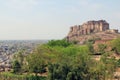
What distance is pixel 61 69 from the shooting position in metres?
41.9

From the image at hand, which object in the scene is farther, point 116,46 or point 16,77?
point 116,46

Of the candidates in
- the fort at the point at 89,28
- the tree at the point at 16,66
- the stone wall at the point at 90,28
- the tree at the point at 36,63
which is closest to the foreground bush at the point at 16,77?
the tree at the point at 36,63

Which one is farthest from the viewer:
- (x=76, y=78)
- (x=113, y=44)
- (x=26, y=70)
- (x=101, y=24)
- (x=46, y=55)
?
(x=101, y=24)

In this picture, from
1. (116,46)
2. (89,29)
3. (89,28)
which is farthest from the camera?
(89,29)

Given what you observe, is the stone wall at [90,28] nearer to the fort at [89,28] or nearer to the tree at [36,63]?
the fort at [89,28]

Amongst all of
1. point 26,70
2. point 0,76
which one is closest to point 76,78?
point 26,70

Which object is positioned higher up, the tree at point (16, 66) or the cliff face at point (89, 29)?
the cliff face at point (89, 29)

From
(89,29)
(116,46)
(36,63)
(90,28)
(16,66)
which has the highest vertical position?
(90,28)

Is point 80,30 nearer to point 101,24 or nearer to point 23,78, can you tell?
point 101,24

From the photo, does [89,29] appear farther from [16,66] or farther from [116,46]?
[16,66]

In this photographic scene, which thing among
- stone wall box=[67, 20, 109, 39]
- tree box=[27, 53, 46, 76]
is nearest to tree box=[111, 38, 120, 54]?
tree box=[27, 53, 46, 76]

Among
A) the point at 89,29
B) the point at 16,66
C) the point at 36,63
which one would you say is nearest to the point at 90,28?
the point at 89,29

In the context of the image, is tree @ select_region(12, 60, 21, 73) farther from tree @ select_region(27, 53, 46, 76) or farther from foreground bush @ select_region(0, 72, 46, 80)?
tree @ select_region(27, 53, 46, 76)

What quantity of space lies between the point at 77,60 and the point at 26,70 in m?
16.6
